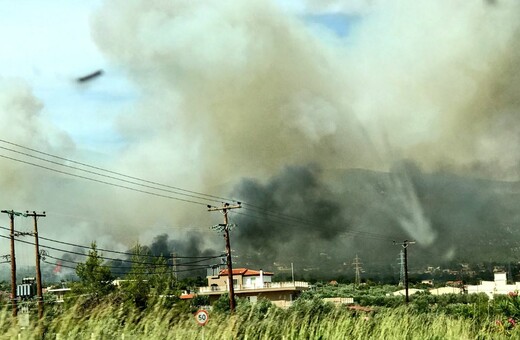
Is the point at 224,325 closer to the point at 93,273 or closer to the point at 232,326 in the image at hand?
the point at 232,326

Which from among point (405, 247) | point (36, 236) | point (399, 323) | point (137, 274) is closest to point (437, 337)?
point (399, 323)

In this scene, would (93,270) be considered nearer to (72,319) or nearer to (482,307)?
(482,307)

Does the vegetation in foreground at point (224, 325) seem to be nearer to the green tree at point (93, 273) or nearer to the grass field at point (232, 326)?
the grass field at point (232, 326)

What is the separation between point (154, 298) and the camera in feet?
32.2

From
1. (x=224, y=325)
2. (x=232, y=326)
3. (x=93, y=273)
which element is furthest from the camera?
(x=93, y=273)

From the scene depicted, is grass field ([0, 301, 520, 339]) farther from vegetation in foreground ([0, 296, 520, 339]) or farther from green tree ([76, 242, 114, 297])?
green tree ([76, 242, 114, 297])

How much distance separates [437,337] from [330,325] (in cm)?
319

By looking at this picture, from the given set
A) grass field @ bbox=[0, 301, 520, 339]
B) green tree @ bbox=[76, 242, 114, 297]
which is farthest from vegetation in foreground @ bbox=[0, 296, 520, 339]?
green tree @ bbox=[76, 242, 114, 297]

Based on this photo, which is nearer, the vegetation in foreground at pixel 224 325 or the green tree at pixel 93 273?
the vegetation in foreground at pixel 224 325

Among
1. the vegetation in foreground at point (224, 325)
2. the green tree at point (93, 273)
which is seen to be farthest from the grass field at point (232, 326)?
the green tree at point (93, 273)

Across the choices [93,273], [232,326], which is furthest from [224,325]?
[93,273]

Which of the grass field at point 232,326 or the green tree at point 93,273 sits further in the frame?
the green tree at point 93,273

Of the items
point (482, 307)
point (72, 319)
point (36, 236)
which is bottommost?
point (482, 307)

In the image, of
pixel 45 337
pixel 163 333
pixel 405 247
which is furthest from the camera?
pixel 405 247
